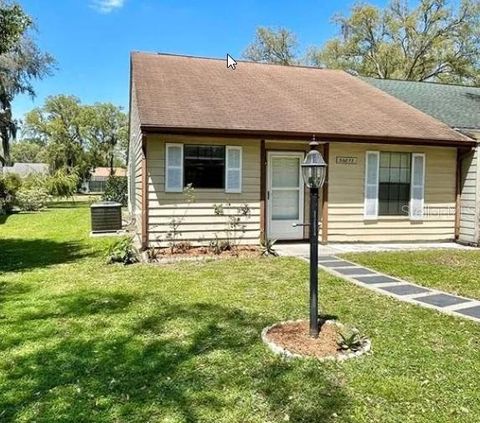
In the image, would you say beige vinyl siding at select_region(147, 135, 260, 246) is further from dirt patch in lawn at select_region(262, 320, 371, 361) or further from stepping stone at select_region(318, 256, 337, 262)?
dirt patch in lawn at select_region(262, 320, 371, 361)

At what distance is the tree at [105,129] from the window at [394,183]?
39788mm

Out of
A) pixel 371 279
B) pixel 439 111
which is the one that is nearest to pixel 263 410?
pixel 371 279

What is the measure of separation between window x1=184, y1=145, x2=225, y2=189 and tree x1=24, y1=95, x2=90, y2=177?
33.7 meters

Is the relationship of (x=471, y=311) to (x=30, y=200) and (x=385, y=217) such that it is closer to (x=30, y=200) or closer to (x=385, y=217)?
(x=385, y=217)

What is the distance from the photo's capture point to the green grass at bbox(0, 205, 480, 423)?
2971 millimetres

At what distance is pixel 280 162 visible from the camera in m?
10.2

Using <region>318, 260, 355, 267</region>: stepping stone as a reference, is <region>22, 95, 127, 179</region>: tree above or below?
above

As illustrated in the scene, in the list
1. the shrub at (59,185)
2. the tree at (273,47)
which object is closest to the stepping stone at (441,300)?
the shrub at (59,185)

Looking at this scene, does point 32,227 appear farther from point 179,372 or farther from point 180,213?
point 179,372

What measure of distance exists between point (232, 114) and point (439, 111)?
21.6ft

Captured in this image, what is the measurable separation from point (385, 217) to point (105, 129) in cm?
4222

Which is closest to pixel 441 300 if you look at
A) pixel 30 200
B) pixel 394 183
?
pixel 394 183

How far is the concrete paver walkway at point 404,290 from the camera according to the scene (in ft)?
17.2

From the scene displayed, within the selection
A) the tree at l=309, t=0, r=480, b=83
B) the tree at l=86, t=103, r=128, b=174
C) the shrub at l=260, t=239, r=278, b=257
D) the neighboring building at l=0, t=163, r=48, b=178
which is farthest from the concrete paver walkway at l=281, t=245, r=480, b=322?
the tree at l=86, t=103, r=128, b=174
